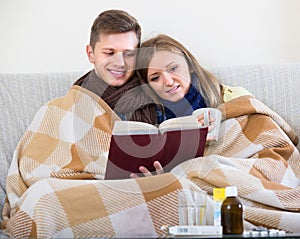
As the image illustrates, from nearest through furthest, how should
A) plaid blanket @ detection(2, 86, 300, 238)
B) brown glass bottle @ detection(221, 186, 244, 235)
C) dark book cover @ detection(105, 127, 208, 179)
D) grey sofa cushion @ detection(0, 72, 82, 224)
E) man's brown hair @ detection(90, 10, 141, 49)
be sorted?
brown glass bottle @ detection(221, 186, 244, 235)
plaid blanket @ detection(2, 86, 300, 238)
dark book cover @ detection(105, 127, 208, 179)
grey sofa cushion @ detection(0, 72, 82, 224)
man's brown hair @ detection(90, 10, 141, 49)

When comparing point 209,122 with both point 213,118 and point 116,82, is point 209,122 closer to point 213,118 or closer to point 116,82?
point 213,118

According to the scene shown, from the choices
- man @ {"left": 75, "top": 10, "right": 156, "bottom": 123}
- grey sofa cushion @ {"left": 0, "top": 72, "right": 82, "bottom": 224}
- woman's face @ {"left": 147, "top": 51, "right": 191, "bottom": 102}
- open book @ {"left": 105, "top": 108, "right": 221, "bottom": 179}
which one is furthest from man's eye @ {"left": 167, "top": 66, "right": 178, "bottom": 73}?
open book @ {"left": 105, "top": 108, "right": 221, "bottom": 179}

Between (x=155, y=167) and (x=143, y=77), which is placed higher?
(x=143, y=77)

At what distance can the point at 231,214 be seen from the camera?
1494 mm

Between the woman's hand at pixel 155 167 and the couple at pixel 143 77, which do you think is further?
the couple at pixel 143 77

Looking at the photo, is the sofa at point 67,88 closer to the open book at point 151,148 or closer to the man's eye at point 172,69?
the man's eye at point 172,69

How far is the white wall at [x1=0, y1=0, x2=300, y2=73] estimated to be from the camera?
8.54 ft

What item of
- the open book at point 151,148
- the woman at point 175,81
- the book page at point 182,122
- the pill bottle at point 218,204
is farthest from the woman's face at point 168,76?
the pill bottle at point 218,204

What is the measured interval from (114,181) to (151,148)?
0.16 m

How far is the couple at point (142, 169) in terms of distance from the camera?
1752mm

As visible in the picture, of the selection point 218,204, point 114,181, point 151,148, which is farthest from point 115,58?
point 218,204

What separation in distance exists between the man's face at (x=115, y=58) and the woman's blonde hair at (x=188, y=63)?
0.05 metres

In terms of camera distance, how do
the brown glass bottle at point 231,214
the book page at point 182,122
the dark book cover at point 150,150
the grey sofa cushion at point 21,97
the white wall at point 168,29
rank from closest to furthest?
the brown glass bottle at point 231,214 < the dark book cover at point 150,150 < the book page at point 182,122 < the grey sofa cushion at point 21,97 < the white wall at point 168,29

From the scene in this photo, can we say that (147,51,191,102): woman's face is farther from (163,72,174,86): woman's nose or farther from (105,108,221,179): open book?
(105,108,221,179): open book
